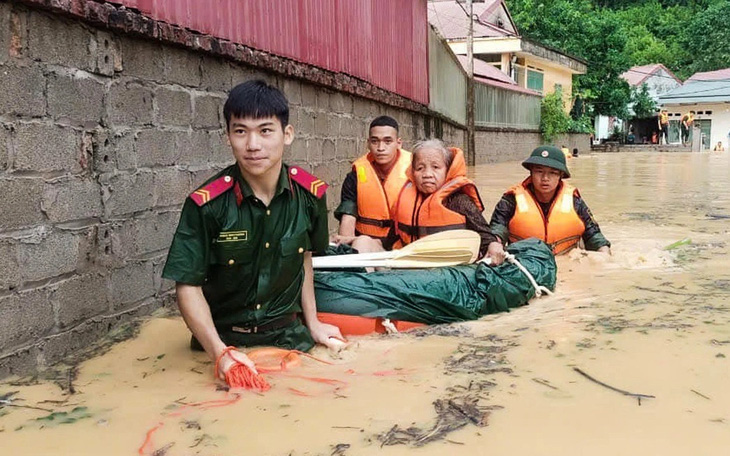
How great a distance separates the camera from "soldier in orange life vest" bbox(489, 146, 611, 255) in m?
5.69

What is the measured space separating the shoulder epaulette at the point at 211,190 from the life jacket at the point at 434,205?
198cm

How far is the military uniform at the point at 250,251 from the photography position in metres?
3.00

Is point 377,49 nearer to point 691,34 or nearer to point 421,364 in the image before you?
point 421,364

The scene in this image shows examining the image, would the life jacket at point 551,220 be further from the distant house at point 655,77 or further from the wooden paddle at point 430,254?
the distant house at point 655,77

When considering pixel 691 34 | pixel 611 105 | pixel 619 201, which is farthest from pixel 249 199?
pixel 691 34

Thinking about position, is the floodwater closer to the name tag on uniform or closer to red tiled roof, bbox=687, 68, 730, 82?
the name tag on uniform

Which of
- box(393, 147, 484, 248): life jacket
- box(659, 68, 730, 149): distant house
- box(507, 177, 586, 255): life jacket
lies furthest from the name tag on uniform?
box(659, 68, 730, 149): distant house

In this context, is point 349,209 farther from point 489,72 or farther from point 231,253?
point 489,72

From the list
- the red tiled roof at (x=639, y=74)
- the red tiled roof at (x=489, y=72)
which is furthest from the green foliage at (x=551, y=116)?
the red tiled roof at (x=639, y=74)

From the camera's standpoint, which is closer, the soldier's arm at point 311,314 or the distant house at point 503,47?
the soldier's arm at point 311,314

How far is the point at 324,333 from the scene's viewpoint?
3494 mm

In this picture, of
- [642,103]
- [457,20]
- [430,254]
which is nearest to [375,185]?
[430,254]

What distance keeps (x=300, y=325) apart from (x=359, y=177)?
2220 mm

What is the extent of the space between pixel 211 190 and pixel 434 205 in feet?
6.79
